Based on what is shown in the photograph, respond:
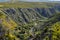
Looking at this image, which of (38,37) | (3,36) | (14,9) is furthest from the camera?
(14,9)

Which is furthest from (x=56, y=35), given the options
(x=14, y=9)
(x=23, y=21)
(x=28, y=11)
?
(x=28, y=11)

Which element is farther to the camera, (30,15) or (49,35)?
(30,15)

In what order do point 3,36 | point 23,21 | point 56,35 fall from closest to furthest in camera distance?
point 3,36
point 56,35
point 23,21

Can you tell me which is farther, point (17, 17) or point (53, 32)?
point (17, 17)

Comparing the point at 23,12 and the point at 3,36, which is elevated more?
the point at 3,36

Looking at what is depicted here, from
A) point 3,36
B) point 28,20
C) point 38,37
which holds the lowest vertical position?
point 28,20

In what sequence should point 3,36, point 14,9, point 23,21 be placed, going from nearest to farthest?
point 3,36
point 23,21
point 14,9

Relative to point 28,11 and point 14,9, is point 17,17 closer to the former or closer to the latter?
point 14,9

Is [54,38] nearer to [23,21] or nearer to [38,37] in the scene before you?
[38,37]

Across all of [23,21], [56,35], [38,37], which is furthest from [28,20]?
[56,35]
